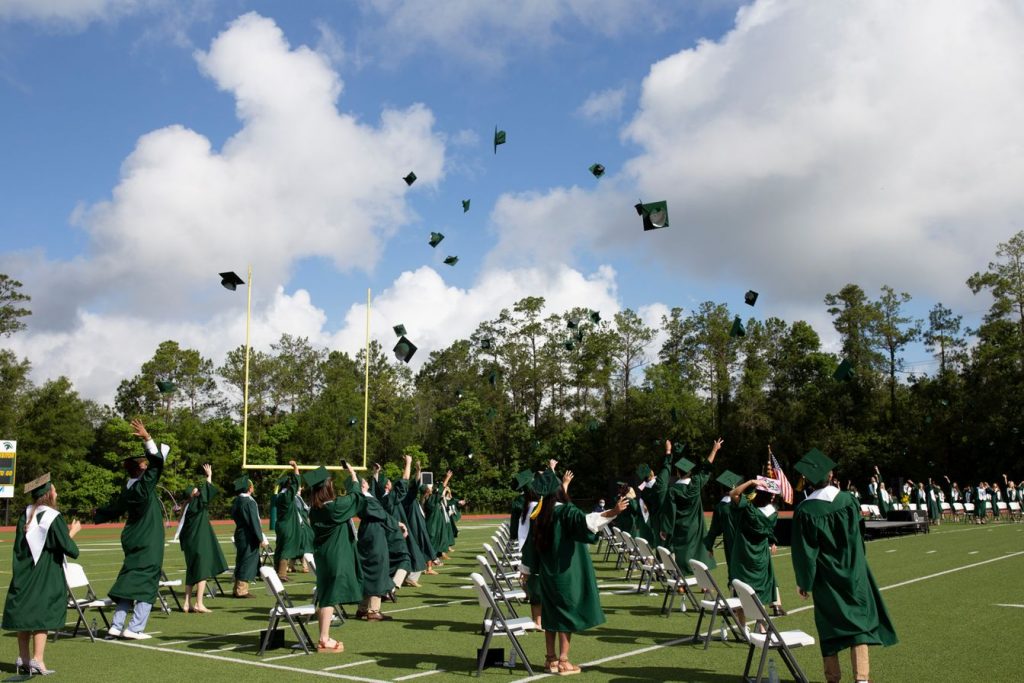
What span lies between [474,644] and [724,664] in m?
2.65

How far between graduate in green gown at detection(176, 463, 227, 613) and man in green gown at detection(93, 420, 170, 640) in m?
1.69

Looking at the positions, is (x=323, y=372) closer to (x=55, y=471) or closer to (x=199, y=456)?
(x=199, y=456)

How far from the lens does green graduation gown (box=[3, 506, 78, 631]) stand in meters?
7.68

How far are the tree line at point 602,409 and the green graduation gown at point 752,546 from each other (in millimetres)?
36825

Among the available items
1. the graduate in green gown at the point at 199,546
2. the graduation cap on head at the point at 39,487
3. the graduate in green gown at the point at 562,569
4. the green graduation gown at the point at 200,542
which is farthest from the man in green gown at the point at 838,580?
the green graduation gown at the point at 200,542

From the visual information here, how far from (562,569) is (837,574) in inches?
85.7

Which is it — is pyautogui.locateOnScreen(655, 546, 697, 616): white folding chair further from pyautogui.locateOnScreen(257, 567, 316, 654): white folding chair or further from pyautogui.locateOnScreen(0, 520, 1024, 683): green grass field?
pyautogui.locateOnScreen(257, 567, 316, 654): white folding chair

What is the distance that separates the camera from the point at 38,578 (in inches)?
311

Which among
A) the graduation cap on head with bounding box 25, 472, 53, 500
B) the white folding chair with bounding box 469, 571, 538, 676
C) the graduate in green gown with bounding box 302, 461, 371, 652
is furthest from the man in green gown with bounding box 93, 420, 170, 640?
the white folding chair with bounding box 469, 571, 538, 676

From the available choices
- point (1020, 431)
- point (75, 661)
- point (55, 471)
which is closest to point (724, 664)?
point (75, 661)

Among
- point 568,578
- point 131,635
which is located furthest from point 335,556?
point 568,578

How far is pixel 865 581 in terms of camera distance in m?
6.68

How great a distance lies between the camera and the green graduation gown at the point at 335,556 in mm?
9266

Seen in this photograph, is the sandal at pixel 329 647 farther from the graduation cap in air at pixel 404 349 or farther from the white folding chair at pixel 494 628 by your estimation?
the graduation cap in air at pixel 404 349
